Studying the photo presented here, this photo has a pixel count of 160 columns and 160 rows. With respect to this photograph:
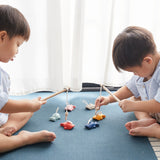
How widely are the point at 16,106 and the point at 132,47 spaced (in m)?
0.49

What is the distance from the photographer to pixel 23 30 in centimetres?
80

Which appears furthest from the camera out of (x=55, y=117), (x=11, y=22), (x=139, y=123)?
(x=55, y=117)

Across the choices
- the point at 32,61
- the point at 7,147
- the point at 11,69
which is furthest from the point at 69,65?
the point at 7,147

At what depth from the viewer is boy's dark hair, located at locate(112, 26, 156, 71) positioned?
2.54 feet

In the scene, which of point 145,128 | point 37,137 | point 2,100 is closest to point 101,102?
point 145,128

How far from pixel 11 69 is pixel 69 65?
12.6 inches

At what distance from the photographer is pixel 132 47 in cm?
77

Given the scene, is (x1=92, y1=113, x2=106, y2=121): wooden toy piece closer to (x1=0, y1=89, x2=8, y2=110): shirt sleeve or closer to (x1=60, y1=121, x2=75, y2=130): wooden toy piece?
(x1=60, y1=121, x2=75, y2=130): wooden toy piece

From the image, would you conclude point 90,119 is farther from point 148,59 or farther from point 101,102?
point 148,59

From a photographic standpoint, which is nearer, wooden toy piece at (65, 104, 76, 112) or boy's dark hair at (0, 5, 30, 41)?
boy's dark hair at (0, 5, 30, 41)

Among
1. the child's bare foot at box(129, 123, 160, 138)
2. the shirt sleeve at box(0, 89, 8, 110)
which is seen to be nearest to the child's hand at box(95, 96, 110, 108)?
the child's bare foot at box(129, 123, 160, 138)

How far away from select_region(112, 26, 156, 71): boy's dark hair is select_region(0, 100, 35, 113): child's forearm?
0.38 metres

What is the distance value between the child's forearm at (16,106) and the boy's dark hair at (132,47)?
15.0 inches

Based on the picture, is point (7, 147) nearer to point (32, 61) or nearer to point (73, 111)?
point (73, 111)
